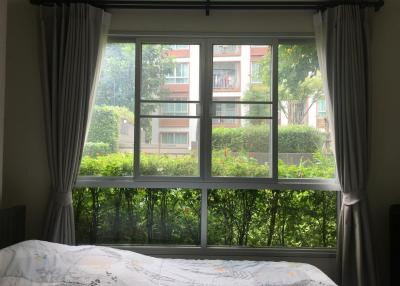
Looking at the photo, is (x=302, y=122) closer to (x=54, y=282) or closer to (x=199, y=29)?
(x=199, y=29)

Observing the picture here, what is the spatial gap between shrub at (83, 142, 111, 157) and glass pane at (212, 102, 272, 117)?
100 cm

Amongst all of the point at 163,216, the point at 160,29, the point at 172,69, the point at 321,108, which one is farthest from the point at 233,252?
the point at 160,29

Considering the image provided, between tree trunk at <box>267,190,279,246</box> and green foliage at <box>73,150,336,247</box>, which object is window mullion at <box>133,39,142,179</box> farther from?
tree trunk at <box>267,190,279,246</box>

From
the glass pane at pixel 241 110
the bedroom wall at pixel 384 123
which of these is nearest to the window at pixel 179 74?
the glass pane at pixel 241 110

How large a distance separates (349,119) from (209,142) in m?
1.16

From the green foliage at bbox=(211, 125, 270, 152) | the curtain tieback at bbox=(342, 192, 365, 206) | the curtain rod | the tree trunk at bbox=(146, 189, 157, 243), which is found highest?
the curtain rod

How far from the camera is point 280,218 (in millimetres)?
3156

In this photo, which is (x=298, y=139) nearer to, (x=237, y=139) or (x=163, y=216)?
(x=237, y=139)

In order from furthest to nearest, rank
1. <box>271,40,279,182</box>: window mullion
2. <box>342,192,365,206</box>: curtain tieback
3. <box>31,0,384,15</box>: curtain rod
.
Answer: <box>271,40,279,182</box>: window mullion, <box>31,0,384,15</box>: curtain rod, <box>342,192,365,206</box>: curtain tieback

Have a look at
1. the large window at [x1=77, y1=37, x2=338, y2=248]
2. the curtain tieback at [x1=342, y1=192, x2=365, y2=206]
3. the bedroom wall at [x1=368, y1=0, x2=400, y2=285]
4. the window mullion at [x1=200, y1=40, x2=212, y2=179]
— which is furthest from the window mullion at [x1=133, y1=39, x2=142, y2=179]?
the bedroom wall at [x1=368, y1=0, x2=400, y2=285]

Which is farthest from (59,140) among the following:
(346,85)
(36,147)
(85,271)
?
(346,85)

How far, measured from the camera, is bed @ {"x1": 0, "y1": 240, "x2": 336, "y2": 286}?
186 centimetres

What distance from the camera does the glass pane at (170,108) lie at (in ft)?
10.4

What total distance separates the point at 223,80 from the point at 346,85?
1018 millimetres
